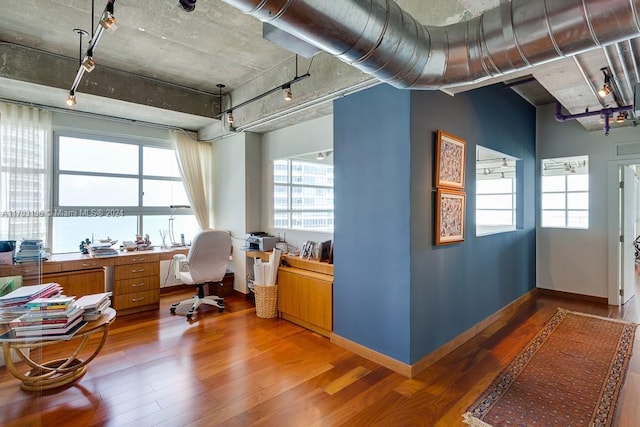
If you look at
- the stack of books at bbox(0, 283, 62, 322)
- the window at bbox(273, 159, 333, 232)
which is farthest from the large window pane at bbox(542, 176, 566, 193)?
the stack of books at bbox(0, 283, 62, 322)

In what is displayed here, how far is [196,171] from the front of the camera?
546cm

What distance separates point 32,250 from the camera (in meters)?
3.08

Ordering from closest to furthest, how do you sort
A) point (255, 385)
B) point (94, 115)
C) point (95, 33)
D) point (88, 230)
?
point (255, 385)
point (95, 33)
point (94, 115)
point (88, 230)

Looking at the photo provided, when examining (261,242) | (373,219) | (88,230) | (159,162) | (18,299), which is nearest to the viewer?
(18,299)

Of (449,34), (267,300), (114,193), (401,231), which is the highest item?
(449,34)

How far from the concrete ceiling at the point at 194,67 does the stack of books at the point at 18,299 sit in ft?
7.65

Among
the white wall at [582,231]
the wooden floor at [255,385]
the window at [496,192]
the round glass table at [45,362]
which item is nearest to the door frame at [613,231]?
the white wall at [582,231]

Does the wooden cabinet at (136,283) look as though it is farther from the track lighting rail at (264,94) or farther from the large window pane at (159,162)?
the track lighting rail at (264,94)

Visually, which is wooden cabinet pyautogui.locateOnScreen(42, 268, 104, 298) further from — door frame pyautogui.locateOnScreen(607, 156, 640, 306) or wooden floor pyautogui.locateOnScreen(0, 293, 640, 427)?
door frame pyautogui.locateOnScreen(607, 156, 640, 306)

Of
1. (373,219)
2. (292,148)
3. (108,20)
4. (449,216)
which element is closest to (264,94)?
(292,148)

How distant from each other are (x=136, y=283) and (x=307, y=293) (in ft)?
7.95

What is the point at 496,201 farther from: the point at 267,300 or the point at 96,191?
the point at 96,191

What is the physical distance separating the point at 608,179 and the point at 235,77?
18.0ft

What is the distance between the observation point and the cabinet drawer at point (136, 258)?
411cm
